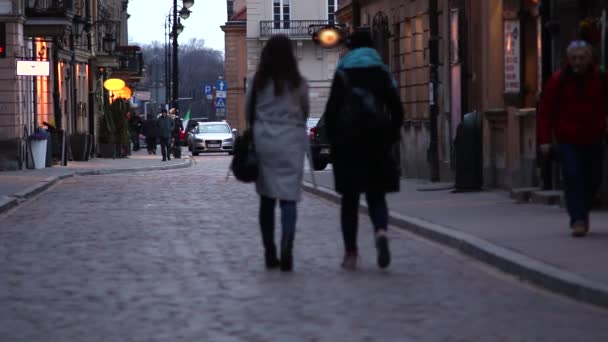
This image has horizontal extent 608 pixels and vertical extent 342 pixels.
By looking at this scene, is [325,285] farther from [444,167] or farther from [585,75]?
[444,167]

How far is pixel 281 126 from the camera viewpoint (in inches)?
484

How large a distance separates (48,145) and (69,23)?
11.1 feet

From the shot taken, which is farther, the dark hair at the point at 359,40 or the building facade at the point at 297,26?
the building facade at the point at 297,26

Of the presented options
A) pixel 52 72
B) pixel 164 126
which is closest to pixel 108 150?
pixel 164 126

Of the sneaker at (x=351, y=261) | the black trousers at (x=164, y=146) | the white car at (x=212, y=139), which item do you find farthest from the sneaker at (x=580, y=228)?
the white car at (x=212, y=139)

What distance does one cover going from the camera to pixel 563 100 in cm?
1392

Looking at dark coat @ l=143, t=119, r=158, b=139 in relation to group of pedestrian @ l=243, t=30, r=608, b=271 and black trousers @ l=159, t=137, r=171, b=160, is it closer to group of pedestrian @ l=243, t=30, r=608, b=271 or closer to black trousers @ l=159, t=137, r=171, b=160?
black trousers @ l=159, t=137, r=171, b=160

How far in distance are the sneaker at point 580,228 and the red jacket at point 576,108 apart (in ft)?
2.38

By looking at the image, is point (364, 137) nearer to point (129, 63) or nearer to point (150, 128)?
point (150, 128)

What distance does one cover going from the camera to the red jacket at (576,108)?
13836 mm

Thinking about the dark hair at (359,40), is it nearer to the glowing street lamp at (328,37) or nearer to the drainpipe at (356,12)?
the glowing street lamp at (328,37)

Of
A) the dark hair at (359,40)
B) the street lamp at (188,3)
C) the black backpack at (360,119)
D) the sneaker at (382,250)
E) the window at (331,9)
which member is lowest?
the sneaker at (382,250)

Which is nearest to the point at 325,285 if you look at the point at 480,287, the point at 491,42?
the point at 480,287

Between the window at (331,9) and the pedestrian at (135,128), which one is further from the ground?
the window at (331,9)
